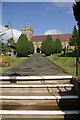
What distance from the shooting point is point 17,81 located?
4387mm

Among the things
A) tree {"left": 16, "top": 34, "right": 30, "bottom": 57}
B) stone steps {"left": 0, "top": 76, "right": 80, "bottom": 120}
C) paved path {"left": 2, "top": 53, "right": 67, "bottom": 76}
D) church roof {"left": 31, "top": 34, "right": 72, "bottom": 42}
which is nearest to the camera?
stone steps {"left": 0, "top": 76, "right": 80, "bottom": 120}

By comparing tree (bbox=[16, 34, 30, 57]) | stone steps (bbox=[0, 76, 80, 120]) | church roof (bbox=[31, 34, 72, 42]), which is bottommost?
stone steps (bbox=[0, 76, 80, 120])

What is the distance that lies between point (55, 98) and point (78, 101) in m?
0.72

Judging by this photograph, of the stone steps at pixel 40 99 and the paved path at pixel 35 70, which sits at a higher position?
the paved path at pixel 35 70

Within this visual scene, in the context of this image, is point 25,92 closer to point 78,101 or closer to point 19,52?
point 78,101

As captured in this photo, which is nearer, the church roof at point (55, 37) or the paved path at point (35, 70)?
the paved path at point (35, 70)

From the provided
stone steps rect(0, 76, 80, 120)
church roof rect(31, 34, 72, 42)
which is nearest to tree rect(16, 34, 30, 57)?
stone steps rect(0, 76, 80, 120)

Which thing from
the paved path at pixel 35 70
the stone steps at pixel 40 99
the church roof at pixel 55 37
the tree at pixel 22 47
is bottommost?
the stone steps at pixel 40 99

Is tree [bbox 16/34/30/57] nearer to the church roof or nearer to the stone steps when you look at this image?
the stone steps

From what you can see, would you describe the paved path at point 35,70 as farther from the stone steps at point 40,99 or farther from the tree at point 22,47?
the tree at point 22,47

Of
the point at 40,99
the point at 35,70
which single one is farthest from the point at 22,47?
the point at 40,99

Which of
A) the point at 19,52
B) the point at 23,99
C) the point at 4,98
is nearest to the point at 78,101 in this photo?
the point at 23,99

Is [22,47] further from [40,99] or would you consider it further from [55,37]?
[55,37]

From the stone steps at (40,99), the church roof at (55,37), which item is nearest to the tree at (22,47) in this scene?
the stone steps at (40,99)
